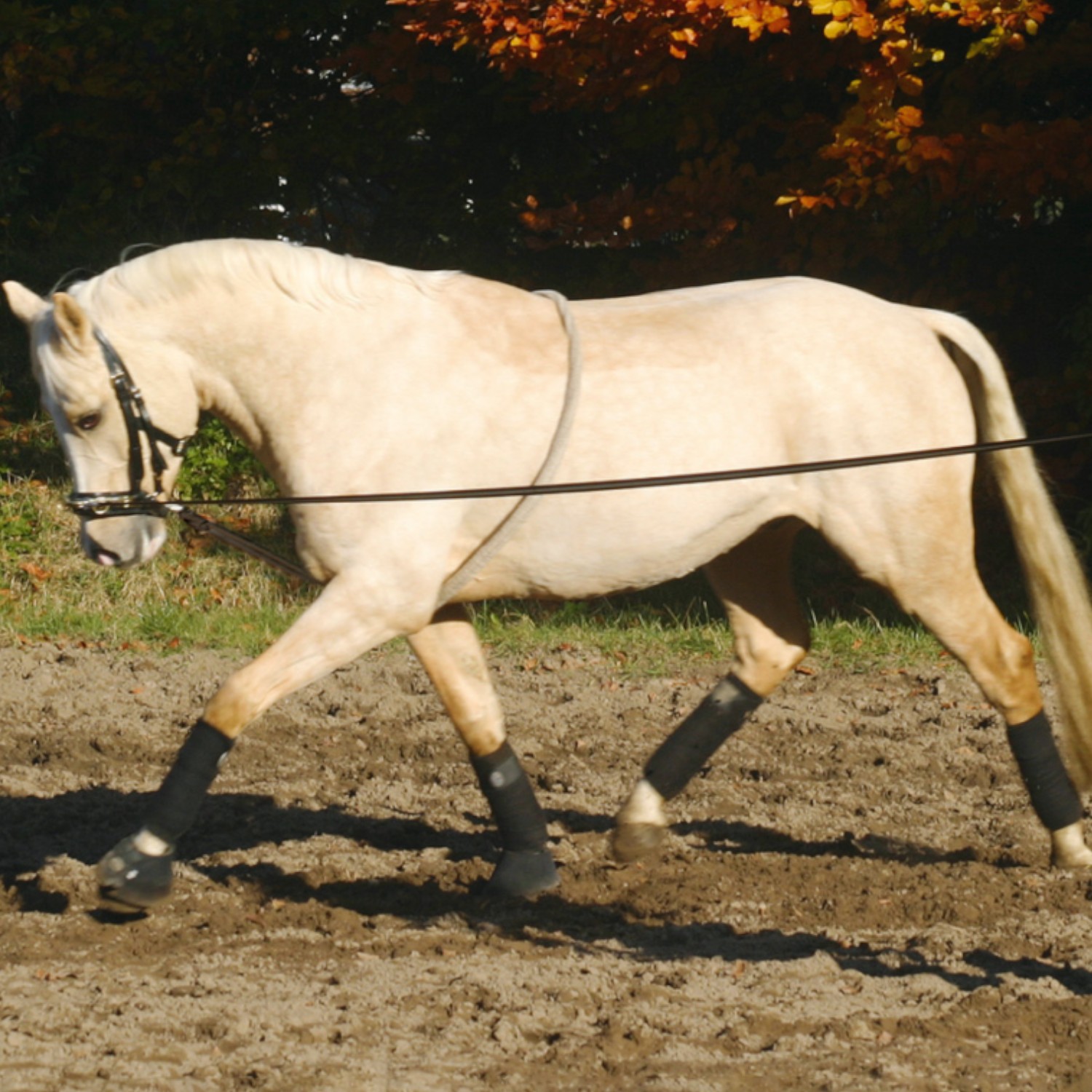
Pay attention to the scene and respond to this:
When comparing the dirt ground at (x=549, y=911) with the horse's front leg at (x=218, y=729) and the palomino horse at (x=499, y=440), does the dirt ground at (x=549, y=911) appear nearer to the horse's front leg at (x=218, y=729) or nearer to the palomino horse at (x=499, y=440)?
the horse's front leg at (x=218, y=729)

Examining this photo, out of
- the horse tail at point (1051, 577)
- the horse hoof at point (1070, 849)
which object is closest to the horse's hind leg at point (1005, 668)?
the horse hoof at point (1070, 849)

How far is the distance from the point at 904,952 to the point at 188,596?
545cm

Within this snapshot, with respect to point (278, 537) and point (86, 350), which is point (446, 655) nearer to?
point (86, 350)

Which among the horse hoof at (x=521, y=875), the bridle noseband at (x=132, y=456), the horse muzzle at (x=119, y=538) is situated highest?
the bridle noseband at (x=132, y=456)

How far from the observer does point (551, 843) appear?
4.68m

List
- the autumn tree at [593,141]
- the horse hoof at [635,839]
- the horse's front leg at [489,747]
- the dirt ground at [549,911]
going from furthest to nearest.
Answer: the autumn tree at [593,141]
the horse hoof at [635,839]
the horse's front leg at [489,747]
the dirt ground at [549,911]

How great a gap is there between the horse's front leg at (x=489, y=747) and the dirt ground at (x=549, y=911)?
104 mm

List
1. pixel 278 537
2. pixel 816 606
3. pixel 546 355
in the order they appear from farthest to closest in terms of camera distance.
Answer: pixel 278 537
pixel 816 606
pixel 546 355

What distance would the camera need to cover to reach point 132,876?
141 inches

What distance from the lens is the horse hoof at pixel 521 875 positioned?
165 inches

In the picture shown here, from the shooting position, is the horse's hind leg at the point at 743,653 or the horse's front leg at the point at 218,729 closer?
the horse's front leg at the point at 218,729

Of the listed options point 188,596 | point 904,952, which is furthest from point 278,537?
point 904,952

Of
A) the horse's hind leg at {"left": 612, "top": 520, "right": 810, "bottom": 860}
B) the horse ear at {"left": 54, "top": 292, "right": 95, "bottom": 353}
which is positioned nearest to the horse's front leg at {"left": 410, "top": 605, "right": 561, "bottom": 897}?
the horse's hind leg at {"left": 612, "top": 520, "right": 810, "bottom": 860}

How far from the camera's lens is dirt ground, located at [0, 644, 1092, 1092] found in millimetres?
3070
